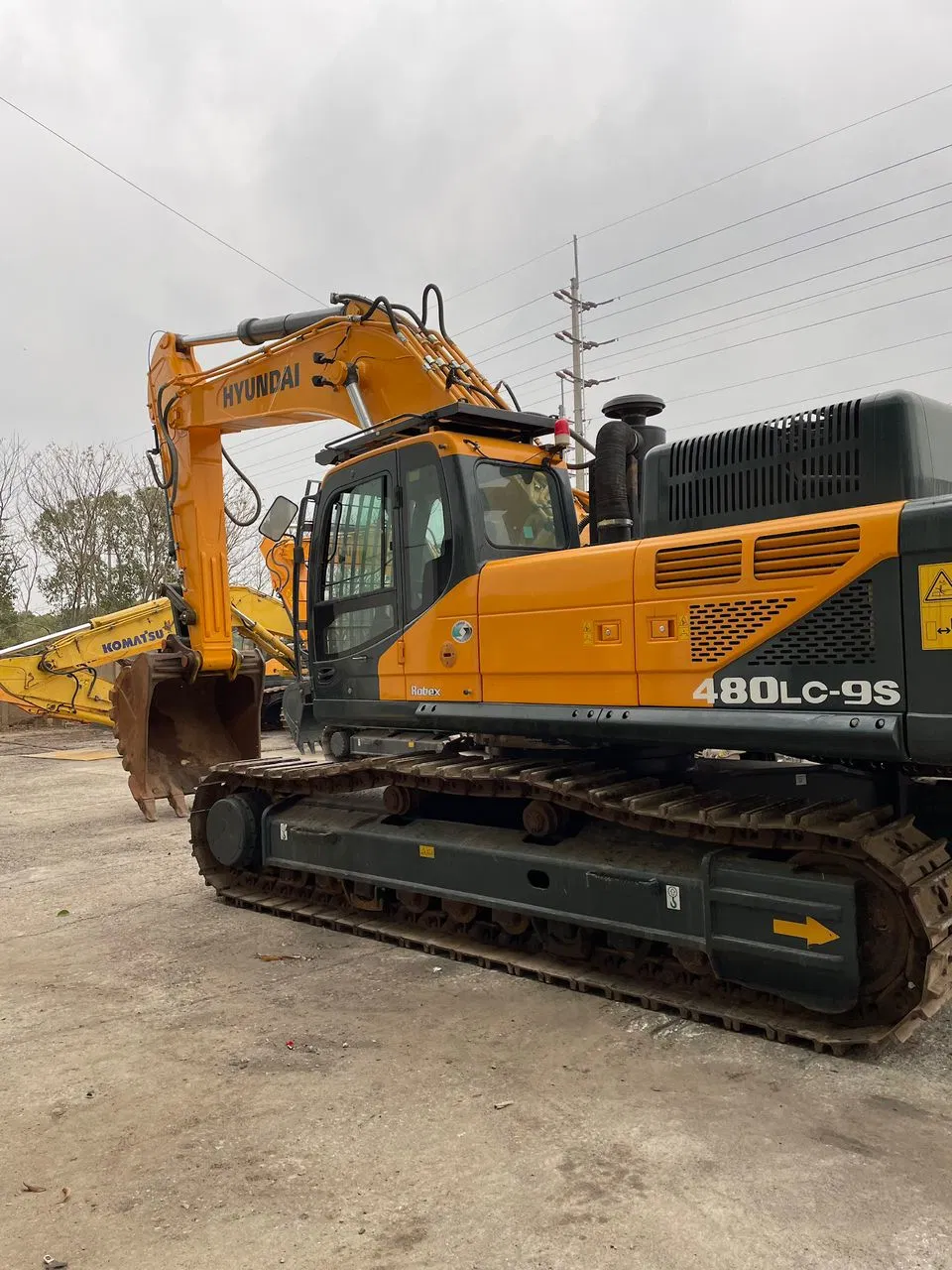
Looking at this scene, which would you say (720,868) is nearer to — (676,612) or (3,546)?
(676,612)

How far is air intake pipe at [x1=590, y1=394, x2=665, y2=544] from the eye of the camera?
5.63m

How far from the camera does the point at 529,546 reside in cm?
575

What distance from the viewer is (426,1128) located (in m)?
3.58

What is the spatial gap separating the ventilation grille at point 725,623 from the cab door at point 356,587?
6.42ft

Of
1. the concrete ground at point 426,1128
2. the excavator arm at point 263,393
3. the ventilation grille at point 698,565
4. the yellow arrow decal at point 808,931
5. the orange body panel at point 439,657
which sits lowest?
the concrete ground at point 426,1128

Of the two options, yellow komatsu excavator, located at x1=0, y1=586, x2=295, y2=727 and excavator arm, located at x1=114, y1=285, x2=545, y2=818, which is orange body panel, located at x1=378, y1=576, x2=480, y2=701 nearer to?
excavator arm, located at x1=114, y1=285, x2=545, y2=818

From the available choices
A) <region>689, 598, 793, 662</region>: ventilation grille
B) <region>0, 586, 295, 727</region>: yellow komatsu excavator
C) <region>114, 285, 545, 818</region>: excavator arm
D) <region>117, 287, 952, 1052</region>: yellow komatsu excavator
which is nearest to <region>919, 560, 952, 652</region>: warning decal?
<region>117, 287, 952, 1052</region>: yellow komatsu excavator

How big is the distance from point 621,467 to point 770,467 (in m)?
1.19

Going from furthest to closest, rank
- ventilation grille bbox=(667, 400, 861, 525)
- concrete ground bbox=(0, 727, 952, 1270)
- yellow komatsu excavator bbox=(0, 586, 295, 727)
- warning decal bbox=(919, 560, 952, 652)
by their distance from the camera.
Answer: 1. yellow komatsu excavator bbox=(0, 586, 295, 727)
2. ventilation grille bbox=(667, 400, 861, 525)
3. warning decal bbox=(919, 560, 952, 652)
4. concrete ground bbox=(0, 727, 952, 1270)

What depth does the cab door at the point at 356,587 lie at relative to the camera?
5941 millimetres

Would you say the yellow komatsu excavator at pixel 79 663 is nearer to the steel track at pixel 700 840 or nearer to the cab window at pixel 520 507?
the steel track at pixel 700 840

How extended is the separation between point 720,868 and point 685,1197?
1.63 meters

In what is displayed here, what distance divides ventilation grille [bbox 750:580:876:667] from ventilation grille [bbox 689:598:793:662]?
0.11m

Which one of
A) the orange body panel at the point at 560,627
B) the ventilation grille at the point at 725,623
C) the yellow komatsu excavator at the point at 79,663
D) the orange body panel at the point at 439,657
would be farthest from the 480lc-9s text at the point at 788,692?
the yellow komatsu excavator at the point at 79,663
